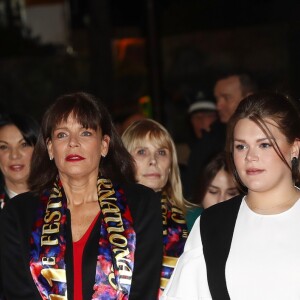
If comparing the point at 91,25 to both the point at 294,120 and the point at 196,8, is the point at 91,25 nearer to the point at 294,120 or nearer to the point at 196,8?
the point at 196,8

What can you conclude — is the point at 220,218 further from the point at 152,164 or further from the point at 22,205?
the point at 152,164

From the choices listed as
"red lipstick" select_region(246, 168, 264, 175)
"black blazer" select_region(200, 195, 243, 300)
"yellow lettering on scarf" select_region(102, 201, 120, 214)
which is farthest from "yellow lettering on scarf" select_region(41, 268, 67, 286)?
"red lipstick" select_region(246, 168, 264, 175)

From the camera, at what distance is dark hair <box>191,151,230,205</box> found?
17.6ft

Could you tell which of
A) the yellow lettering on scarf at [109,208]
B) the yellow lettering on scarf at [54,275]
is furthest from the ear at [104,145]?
the yellow lettering on scarf at [54,275]

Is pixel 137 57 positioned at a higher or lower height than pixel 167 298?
higher

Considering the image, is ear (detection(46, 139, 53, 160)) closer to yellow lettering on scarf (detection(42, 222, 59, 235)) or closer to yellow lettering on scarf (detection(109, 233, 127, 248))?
yellow lettering on scarf (detection(42, 222, 59, 235))

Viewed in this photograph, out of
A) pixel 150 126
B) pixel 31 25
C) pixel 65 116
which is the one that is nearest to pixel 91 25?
pixel 31 25

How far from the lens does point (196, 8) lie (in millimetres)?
9812

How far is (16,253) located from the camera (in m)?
4.15

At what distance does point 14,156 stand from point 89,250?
1.49m

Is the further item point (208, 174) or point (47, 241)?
point (208, 174)

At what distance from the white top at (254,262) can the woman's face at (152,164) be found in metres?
1.36

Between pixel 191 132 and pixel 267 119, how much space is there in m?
4.46

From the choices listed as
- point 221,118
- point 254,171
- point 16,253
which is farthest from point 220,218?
point 221,118
